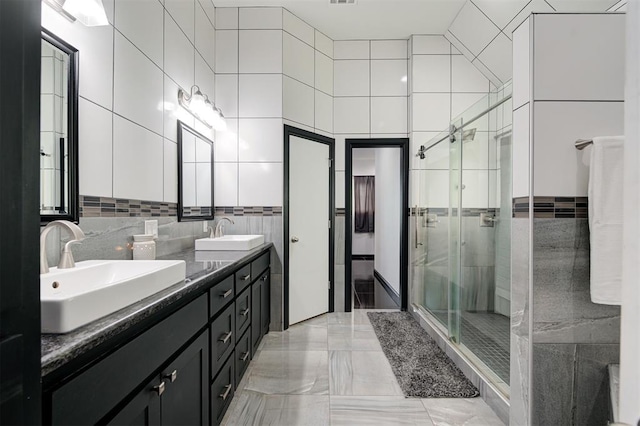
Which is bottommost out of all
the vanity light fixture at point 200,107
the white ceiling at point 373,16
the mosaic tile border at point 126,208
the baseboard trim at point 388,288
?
the baseboard trim at point 388,288

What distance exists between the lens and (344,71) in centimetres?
353

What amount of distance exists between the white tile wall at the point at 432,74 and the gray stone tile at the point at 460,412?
286cm

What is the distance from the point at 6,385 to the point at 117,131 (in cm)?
150

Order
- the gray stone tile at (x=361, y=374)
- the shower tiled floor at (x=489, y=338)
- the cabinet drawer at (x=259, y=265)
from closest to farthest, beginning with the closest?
the shower tiled floor at (x=489, y=338) → the gray stone tile at (x=361, y=374) → the cabinet drawer at (x=259, y=265)

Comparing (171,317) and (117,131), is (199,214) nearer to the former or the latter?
(117,131)

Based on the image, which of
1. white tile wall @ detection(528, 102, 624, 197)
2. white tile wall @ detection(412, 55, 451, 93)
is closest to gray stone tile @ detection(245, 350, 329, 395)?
white tile wall @ detection(528, 102, 624, 197)

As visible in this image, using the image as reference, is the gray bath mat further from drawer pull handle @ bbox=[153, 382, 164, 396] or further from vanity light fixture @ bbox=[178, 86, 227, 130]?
vanity light fixture @ bbox=[178, 86, 227, 130]

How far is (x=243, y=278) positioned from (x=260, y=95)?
182 centimetres

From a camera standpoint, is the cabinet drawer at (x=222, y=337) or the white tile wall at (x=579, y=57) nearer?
the white tile wall at (x=579, y=57)

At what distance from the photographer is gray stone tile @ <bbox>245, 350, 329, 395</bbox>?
1989 mm

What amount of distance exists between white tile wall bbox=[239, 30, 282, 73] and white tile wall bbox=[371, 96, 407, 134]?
45.5 inches

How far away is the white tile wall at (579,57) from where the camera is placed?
1.36 metres

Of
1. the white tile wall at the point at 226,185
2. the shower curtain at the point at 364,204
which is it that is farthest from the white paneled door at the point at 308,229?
the shower curtain at the point at 364,204

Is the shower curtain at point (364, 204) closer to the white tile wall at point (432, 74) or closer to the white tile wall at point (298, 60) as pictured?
the white tile wall at point (432, 74)
